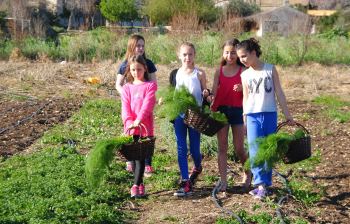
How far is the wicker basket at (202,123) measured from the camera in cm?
570

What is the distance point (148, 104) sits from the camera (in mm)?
6070

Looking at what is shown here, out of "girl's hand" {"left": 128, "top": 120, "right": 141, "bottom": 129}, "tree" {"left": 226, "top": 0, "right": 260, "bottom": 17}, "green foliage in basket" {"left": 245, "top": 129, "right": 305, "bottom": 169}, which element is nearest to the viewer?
"green foliage in basket" {"left": 245, "top": 129, "right": 305, "bottom": 169}

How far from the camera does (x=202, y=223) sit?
5367 mm

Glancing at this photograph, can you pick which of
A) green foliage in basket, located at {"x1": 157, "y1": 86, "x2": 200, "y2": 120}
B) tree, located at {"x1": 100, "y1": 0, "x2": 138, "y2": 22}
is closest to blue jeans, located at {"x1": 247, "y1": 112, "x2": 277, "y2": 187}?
green foliage in basket, located at {"x1": 157, "y1": 86, "x2": 200, "y2": 120}

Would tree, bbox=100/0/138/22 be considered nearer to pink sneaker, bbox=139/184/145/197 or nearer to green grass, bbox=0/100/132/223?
green grass, bbox=0/100/132/223

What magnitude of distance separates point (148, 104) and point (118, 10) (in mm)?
40806

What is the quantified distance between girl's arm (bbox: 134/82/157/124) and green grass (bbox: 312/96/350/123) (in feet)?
17.9

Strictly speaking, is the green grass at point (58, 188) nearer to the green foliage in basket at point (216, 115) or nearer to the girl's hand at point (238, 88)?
the green foliage in basket at point (216, 115)

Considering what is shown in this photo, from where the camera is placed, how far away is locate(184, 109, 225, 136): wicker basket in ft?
18.7

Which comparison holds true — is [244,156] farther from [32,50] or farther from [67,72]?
[32,50]

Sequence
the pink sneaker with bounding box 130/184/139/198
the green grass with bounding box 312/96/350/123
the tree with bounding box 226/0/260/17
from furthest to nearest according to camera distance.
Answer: the tree with bounding box 226/0/260/17, the green grass with bounding box 312/96/350/123, the pink sneaker with bounding box 130/184/139/198

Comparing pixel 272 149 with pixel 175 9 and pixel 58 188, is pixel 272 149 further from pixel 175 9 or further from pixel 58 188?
pixel 175 9

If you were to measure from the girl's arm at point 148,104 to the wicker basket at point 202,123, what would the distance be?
0.47 m

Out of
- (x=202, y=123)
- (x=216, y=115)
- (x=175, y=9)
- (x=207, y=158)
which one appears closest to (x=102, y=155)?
(x=202, y=123)
